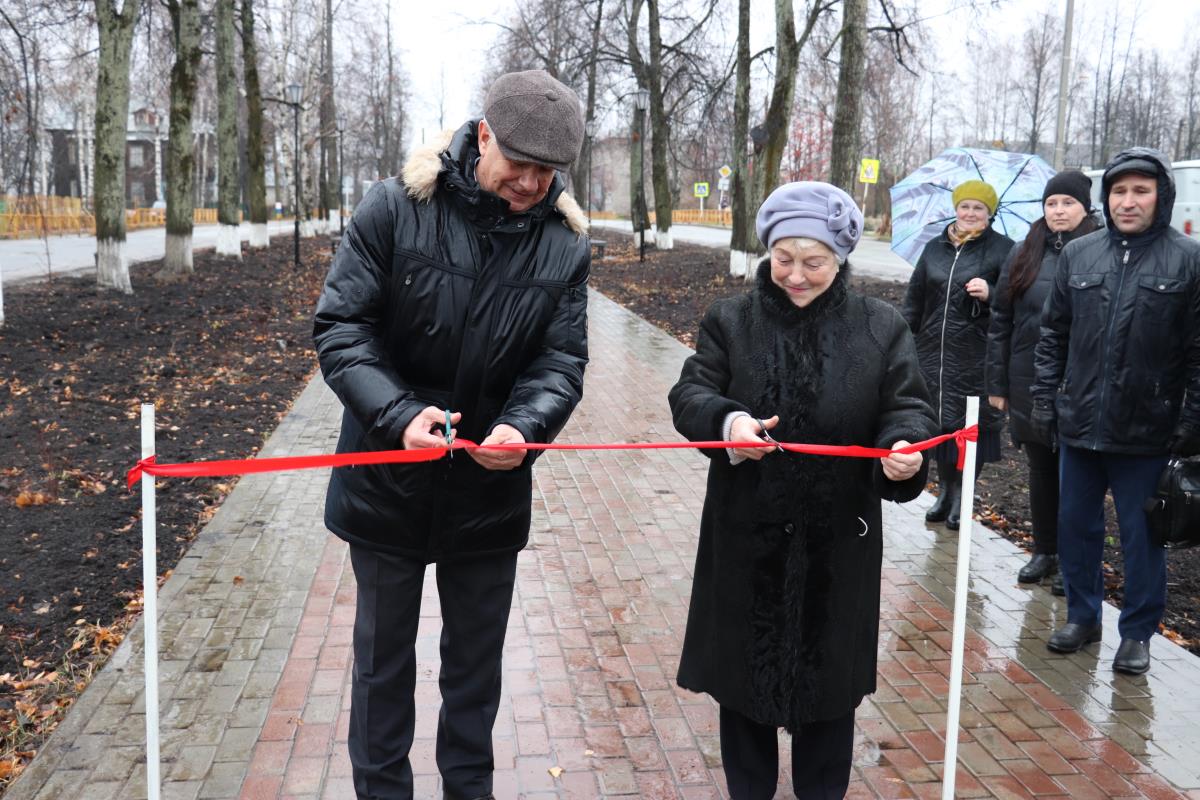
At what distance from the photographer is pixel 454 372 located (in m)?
2.92

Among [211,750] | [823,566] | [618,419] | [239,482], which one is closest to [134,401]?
[239,482]

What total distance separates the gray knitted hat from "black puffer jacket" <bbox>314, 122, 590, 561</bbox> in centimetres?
55

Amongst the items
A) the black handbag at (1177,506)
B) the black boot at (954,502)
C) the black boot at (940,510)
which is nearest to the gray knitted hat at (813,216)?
the black handbag at (1177,506)

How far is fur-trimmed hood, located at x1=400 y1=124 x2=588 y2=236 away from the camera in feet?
9.30

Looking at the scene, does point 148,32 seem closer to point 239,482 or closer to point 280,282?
point 280,282

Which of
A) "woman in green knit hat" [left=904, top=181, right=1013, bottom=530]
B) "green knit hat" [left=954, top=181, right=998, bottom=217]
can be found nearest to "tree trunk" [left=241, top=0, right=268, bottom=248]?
"woman in green knit hat" [left=904, top=181, right=1013, bottom=530]

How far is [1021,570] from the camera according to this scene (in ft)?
18.1

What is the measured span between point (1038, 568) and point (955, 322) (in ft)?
4.47

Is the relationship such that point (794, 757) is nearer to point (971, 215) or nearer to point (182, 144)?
point (971, 215)

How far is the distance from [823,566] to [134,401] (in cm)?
787

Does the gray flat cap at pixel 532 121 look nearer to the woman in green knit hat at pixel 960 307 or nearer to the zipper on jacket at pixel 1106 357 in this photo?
the zipper on jacket at pixel 1106 357

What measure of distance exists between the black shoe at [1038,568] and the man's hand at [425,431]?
3779mm

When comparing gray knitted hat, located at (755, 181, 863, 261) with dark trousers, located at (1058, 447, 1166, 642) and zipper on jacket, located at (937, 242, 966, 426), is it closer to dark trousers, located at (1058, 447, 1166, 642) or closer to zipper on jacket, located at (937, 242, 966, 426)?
dark trousers, located at (1058, 447, 1166, 642)

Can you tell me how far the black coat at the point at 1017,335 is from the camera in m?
5.16
